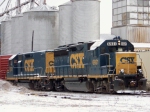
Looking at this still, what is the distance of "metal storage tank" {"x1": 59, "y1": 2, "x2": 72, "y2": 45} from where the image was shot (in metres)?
44.1

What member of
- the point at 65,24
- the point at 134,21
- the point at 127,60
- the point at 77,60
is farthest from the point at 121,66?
the point at 134,21

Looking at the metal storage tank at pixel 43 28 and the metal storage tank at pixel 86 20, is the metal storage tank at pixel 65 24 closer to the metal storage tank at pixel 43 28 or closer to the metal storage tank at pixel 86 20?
the metal storage tank at pixel 86 20

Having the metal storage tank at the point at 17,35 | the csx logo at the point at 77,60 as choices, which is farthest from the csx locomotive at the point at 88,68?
Answer: the metal storage tank at the point at 17,35

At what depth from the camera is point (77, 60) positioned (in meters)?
A: 24.0

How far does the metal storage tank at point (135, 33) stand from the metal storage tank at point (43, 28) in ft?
28.4

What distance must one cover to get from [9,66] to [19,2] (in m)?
43.8

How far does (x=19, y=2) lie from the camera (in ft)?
248

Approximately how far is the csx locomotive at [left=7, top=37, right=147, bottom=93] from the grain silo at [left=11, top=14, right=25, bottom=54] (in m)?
21.5

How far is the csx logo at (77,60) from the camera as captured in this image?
922 inches

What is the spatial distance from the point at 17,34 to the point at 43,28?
6.58 metres

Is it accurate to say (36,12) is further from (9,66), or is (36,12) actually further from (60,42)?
(9,66)

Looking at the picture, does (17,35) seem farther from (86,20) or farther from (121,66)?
(121,66)

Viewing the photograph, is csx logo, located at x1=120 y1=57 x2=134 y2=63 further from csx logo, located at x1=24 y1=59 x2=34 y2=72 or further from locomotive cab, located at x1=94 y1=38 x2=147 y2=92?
csx logo, located at x1=24 y1=59 x2=34 y2=72

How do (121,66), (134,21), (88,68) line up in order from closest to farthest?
(121,66)
(88,68)
(134,21)
